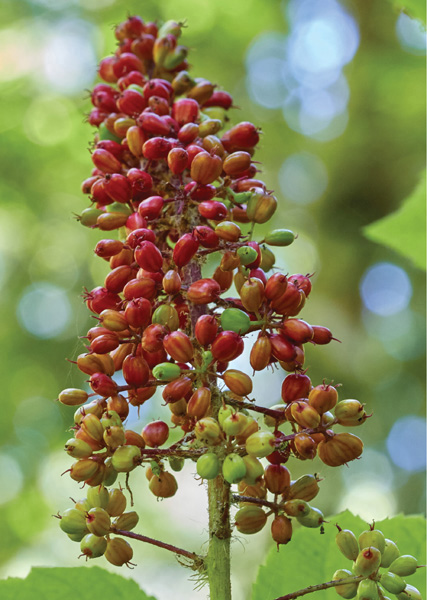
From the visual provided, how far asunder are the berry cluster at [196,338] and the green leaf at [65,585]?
0.17 m

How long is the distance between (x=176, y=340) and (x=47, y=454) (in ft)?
22.8

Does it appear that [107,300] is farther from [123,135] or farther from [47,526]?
[47,526]

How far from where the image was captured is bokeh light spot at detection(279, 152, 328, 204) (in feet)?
24.9

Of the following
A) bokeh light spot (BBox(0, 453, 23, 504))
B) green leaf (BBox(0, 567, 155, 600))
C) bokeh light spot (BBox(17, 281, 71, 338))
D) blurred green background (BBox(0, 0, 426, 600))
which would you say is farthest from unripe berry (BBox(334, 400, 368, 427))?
bokeh light spot (BBox(0, 453, 23, 504))

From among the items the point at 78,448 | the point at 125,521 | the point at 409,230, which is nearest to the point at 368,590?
the point at 125,521

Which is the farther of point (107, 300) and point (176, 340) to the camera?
point (107, 300)

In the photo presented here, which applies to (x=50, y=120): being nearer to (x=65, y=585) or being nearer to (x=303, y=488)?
(x=65, y=585)

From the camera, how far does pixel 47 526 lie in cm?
782

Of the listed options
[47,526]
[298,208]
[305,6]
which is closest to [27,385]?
[47,526]

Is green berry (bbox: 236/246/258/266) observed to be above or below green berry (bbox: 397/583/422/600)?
above

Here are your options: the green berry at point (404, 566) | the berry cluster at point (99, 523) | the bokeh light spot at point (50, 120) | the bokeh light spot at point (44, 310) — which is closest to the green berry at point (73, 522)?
the berry cluster at point (99, 523)

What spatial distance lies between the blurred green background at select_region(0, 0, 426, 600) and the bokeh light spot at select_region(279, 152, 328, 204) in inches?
0.8

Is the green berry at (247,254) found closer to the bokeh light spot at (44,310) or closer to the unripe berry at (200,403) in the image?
the unripe berry at (200,403)

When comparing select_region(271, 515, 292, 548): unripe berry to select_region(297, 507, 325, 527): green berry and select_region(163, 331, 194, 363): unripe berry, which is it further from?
select_region(163, 331, 194, 363): unripe berry
